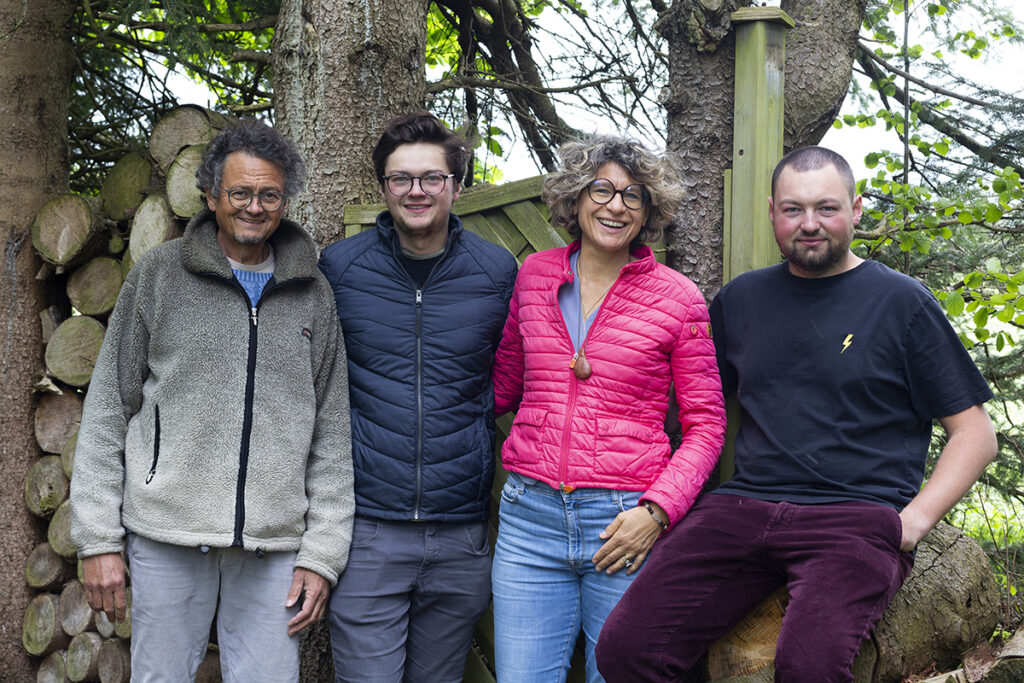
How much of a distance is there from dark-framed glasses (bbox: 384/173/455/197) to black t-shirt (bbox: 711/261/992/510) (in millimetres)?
985

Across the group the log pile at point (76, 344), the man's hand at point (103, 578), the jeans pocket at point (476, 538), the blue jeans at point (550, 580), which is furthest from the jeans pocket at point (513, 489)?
the log pile at point (76, 344)

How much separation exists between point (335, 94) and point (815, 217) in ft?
6.10

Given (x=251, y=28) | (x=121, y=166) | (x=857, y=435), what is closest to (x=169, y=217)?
(x=121, y=166)

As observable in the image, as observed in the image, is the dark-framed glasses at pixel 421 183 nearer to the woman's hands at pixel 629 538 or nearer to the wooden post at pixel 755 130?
the wooden post at pixel 755 130

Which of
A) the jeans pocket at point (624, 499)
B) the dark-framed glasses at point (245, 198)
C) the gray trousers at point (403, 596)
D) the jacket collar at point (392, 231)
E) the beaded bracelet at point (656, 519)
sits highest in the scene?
the dark-framed glasses at point (245, 198)

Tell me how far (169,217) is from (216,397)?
130 cm

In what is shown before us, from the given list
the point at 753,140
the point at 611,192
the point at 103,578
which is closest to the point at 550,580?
the point at 611,192

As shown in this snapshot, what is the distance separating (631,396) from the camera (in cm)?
218

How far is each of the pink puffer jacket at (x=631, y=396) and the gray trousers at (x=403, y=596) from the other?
327 mm

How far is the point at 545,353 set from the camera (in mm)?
2238

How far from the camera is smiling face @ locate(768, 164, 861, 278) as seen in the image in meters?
2.14

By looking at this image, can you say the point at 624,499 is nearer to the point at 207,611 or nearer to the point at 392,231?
the point at 392,231

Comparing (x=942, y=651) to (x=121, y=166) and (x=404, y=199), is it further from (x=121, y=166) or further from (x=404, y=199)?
(x=121, y=166)

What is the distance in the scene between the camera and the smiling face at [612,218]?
225 cm
